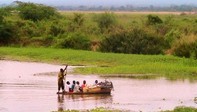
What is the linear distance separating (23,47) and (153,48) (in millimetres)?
14061

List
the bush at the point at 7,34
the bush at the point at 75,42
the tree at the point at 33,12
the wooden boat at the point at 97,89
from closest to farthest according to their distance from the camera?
the wooden boat at the point at 97,89, the bush at the point at 75,42, the bush at the point at 7,34, the tree at the point at 33,12

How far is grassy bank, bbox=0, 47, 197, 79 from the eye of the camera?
41.3 metres

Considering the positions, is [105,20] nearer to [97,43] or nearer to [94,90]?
[97,43]

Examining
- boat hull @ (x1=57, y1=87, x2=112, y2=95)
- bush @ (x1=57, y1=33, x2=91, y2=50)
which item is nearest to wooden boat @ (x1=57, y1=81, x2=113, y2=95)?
boat hull @ (x1=57, y1=87, x2=112, y2=95)

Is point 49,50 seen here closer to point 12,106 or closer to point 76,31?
point 76,31

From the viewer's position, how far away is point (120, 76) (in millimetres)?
39969

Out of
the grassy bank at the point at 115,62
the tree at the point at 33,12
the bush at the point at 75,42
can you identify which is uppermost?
the tree at the point at 33,12

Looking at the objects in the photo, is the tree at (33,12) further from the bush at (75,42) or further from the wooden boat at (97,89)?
the wooden boat at (97,89)

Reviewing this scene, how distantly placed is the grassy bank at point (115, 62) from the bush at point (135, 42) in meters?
3.49

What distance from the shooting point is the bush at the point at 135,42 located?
172 feet

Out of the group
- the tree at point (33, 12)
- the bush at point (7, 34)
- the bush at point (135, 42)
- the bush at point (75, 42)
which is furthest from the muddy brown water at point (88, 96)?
the tree at point (33, 12)

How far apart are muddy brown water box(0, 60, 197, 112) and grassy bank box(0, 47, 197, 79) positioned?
270 cm

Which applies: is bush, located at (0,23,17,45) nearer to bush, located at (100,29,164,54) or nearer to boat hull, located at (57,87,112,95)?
bush, located at (100,29,164,54)

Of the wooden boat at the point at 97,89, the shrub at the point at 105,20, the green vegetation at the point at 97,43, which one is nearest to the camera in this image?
the wooden boat at the point at 97,89
